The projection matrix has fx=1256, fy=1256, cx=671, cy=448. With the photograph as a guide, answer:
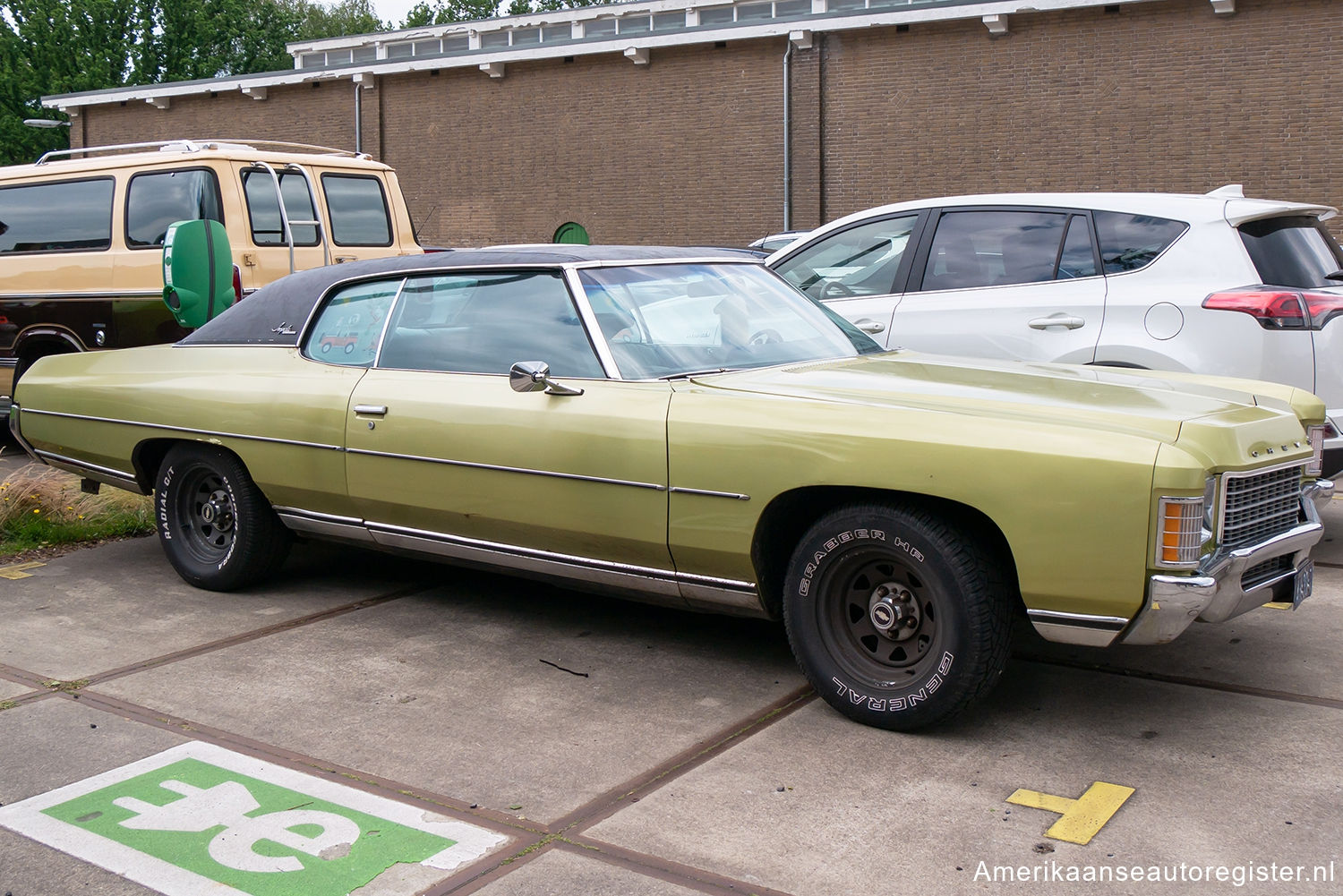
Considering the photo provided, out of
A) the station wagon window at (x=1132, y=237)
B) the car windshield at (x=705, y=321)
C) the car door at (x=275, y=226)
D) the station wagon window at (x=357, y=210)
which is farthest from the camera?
the station wagon window at (x=357, y=210)

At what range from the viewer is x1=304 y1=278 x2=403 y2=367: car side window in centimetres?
522

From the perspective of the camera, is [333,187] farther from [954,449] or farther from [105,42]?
[105,42]

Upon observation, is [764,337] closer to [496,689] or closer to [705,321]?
[705,321]

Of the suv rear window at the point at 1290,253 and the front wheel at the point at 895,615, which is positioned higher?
the suv rear window at the point at 1290,253

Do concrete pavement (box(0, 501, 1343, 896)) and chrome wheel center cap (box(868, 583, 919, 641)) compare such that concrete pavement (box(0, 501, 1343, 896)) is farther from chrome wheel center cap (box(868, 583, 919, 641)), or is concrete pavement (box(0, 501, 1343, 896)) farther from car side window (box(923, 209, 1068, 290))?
car side window (box(923, 209, 1068, 290))

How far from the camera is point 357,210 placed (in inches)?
390

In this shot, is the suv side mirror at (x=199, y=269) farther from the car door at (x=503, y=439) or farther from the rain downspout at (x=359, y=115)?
the rain downspout at (x=359, y=115)

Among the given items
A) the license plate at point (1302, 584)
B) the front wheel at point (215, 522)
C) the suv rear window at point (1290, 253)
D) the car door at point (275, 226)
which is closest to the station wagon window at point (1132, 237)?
the suv rear window at point (1290, 253)

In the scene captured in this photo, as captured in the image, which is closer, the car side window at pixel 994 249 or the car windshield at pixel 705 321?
the car windshield at pixel 705 321

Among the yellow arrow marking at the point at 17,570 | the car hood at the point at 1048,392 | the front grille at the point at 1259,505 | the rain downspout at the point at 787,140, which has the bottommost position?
the yellow arrow marking at the point at 17,570

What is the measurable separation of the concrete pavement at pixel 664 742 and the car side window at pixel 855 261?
8.78 ft

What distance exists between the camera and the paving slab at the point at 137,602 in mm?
4816

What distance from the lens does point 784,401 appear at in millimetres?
4074

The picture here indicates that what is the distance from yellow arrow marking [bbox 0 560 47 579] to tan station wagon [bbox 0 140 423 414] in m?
2.86
